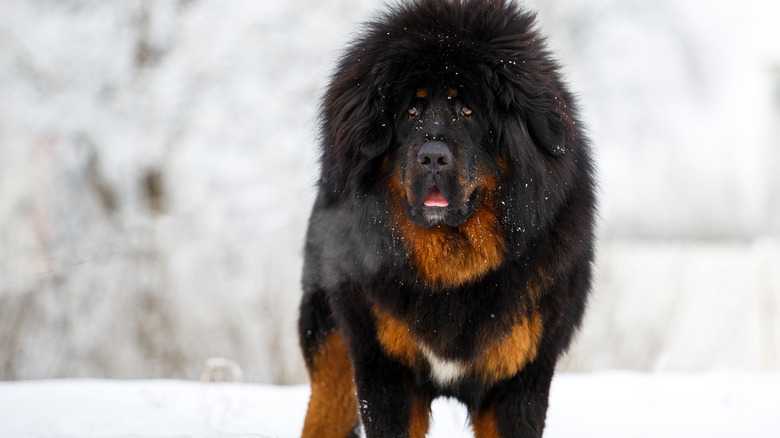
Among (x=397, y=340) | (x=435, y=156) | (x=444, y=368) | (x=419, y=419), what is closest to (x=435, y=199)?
(x=435, y=156)

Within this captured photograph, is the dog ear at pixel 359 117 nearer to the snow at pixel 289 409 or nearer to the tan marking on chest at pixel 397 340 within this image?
the tan marking on chest at pixel 397 340

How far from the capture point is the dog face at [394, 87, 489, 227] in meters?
2.65

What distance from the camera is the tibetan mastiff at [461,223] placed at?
2809mm

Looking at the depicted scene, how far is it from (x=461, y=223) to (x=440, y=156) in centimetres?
33

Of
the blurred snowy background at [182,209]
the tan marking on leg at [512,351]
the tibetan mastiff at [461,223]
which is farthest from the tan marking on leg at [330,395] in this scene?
the blurred snowy background at [182,209]

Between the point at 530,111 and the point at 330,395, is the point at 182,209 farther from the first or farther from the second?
the point at 530,111

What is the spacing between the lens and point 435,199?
8.82 ft

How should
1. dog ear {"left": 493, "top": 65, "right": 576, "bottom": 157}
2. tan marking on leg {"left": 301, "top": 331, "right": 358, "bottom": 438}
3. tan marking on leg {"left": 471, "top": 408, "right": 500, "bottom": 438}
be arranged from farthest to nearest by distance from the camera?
tan marking on leg {"left": 301, "top": 331, "right": 358, "bottom": 438} → tan marking on leg {"left": 471, "top": 408, "right": 500, "bottom": 438} → dog ear {"left": 493, "top": 65, "right": 576, "bottom": 157}

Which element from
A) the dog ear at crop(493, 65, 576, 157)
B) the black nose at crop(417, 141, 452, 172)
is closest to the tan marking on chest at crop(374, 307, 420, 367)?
the black nose at crop(417, 141, 452, 172)

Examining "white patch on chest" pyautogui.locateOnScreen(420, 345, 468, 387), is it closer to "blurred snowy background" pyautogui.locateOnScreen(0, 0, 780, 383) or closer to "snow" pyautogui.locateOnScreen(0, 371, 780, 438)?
"snow" pyautogui.locateOnScreen(0, 371, 780, 438)

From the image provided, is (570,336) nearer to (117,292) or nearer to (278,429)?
(278,429)

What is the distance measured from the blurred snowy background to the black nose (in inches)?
218

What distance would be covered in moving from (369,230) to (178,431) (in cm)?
158

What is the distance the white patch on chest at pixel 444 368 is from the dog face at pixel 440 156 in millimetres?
520
